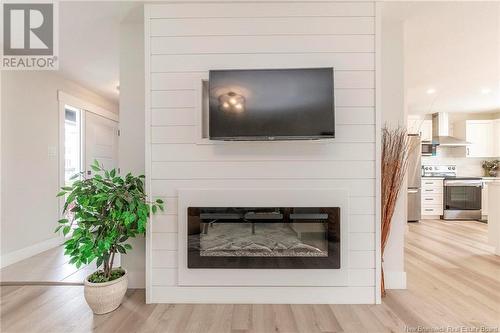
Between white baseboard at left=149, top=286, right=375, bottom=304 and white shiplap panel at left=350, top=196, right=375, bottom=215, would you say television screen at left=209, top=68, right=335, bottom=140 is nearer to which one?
white shiplap panel at left=350, top=196, right=375, bottom=215

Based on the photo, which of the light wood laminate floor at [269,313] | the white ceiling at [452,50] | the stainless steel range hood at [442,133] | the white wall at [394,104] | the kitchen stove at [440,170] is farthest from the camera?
the kitchen stove at [440,170]

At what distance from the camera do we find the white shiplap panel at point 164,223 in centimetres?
209

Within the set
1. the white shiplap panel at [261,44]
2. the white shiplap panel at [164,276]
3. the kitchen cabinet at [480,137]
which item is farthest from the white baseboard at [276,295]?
the kitchen cabinet at [480,137]

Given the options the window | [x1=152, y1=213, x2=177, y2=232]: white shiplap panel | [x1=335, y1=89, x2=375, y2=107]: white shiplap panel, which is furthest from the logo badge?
[x1=335, y1=89, x2=375, y2=107]: white shiplap panel

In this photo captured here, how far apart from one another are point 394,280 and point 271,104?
76.6 inches

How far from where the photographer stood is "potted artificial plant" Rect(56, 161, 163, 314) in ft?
5.91

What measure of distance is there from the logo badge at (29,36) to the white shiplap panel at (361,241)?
320 cm

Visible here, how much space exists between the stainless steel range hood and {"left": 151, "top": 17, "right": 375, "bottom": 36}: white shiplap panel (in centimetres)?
465

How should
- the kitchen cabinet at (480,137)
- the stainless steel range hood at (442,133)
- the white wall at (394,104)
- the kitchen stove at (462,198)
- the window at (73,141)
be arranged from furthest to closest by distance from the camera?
the kitchen cabinet at (480,137) < the stainless steel range hood at (442,133) < the kitchen stove at (462,198) < the window at (73,141) < the white wall at (394,104)

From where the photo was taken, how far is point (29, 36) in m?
2.43

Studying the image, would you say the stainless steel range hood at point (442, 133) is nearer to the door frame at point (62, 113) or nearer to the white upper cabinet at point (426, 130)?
the white upper cabinet at point (426, 130)

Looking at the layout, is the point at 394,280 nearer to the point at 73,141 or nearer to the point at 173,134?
the point at 173,134

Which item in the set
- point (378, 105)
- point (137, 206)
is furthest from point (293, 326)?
point (378, 105)

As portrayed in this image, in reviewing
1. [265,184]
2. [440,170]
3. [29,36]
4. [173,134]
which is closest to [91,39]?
[29,36]
